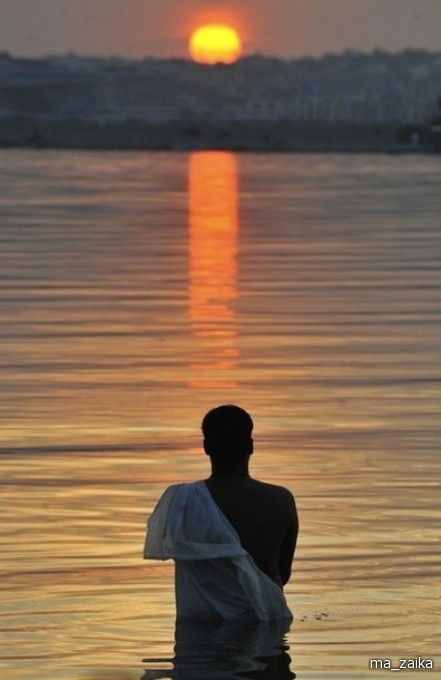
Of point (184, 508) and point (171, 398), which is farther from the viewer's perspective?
point (171, 398)

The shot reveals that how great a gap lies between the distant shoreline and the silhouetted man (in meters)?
118

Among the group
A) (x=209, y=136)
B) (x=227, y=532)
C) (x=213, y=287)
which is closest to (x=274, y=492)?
(x=227, y=532)

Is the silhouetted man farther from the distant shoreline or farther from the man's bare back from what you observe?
the distant shoreline

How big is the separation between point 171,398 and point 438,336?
13.3 ft

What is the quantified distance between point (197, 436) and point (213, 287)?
33.3ft

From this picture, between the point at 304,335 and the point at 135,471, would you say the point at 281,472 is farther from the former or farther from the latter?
the point at 304,335

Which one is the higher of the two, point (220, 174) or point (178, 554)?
point (220, 174)

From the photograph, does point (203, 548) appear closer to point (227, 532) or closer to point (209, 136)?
point (227, 532)

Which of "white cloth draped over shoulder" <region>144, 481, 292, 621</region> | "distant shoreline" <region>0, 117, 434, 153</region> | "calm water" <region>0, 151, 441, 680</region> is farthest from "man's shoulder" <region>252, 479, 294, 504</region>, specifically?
"distant shoreline" <region>0, 117, 434, 153</region>

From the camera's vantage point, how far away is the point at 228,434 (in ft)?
21.6

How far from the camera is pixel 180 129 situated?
17900 cm

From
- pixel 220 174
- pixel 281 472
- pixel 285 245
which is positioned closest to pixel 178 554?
→ pixel 281 472

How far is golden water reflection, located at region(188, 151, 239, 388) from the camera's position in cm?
1459

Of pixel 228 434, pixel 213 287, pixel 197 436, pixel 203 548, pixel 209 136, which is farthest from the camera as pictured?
pixel 209 136
